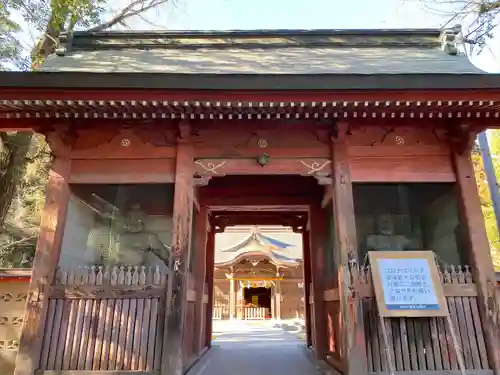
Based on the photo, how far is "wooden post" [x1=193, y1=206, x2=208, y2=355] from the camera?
6.36 m

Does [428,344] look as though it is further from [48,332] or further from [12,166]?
[12,166]

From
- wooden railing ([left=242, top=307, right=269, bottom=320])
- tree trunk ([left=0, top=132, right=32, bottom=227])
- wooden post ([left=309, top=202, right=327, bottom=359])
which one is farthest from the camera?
wooden railing ([left=242, top=307, right=269, bottom=320])

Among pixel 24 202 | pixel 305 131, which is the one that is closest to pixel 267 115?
pixel 305 131

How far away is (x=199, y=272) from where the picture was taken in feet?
21.7

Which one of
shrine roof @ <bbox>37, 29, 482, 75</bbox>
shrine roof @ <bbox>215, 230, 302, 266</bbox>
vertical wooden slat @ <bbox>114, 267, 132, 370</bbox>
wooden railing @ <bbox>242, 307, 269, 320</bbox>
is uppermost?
shrine roof @ <bbox>37, 29, 482, 75</bbox>

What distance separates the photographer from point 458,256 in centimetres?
508

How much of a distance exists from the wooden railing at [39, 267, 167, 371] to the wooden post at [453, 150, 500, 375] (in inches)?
163

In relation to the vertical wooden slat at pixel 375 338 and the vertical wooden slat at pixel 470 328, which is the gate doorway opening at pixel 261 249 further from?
the vertical wooden slat at pixel 470 328

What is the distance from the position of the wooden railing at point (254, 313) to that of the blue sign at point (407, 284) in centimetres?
1597

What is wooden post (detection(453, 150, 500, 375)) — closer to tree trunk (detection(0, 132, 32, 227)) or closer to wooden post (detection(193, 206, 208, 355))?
wooden post (detection(193, 206, 208, 355))

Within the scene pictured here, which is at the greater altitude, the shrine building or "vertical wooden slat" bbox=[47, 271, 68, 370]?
the shrine building

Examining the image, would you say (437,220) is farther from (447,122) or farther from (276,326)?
(276,326)

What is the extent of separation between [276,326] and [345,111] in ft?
44.2

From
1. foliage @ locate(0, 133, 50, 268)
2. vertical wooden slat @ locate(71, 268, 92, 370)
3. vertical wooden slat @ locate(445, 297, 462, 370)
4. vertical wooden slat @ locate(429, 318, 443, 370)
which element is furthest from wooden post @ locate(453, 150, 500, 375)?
foliage @ locate(0, 133, 50, 268)
